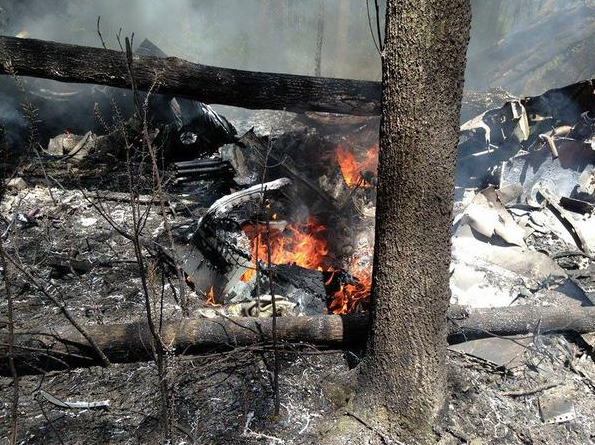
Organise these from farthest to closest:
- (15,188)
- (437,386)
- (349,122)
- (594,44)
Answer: (594,44) → (349,122) → (15,188) → (437,386)

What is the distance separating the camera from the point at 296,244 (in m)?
5.33

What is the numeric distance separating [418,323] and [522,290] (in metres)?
2.63

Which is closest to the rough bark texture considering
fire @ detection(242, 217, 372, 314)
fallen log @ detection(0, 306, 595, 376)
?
fallen log @ detection(0, 306, 595, 376)

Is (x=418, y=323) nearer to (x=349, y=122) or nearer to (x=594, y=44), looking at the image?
(x=349, y=122)

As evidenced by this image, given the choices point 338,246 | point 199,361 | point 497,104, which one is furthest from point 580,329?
point 497,104

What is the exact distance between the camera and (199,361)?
3613 mm

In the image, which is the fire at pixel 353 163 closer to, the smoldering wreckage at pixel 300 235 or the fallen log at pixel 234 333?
the smoldering wreckage at pixel 300 235

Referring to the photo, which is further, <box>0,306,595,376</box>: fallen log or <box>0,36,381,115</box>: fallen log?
<box>0,36,381,115</box>: fallen log

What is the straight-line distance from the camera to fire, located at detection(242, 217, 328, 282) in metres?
5.16

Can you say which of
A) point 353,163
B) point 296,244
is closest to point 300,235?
point 296,244

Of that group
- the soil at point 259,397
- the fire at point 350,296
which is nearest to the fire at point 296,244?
the fire at point 350,296

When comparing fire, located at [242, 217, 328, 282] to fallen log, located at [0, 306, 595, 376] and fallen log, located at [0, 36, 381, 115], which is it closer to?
fallen log, located at [0, 306, 595, 376]

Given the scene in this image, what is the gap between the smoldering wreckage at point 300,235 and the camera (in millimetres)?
3643

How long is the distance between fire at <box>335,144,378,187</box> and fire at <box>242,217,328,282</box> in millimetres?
1389
